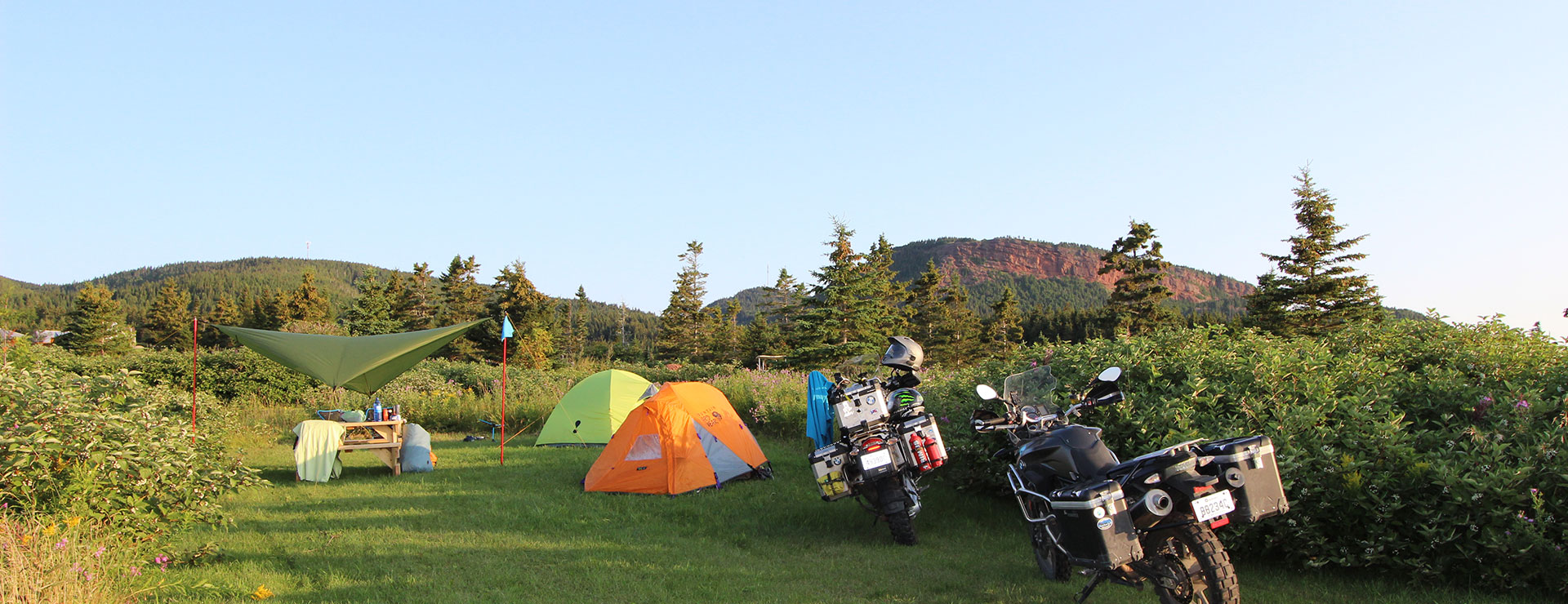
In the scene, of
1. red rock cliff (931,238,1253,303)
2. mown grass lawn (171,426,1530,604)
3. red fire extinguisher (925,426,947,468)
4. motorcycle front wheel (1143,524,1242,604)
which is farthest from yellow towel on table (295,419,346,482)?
red rock cliff (931,238,1253,303)

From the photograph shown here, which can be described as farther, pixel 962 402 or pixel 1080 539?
pixel 962 402

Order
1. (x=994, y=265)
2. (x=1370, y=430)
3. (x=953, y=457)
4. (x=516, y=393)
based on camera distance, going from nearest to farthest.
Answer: (x=1370, y=430) → (x=953, y=457) → (x=516, y=393) → (x=994, y=265)

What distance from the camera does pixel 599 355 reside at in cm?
4803

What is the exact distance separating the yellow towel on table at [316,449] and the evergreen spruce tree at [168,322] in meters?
59.6

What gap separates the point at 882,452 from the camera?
5625mm

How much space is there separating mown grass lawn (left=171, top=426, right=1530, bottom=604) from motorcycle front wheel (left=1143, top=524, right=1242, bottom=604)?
3.02 feet

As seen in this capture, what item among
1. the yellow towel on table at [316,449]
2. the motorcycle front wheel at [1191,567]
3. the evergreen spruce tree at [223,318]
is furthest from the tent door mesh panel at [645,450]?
the evergreen spruce tree at [223,318]

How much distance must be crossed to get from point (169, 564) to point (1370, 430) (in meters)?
7.37

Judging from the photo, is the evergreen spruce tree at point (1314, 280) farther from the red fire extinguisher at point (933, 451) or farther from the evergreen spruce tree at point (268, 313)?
the evergreen spruce tree at point (268, 313)

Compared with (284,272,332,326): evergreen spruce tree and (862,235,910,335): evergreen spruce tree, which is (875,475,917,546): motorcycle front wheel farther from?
(284,272,332,326): evergreen spruce tree

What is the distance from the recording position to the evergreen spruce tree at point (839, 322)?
25312mm

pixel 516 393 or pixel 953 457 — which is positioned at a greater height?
pixel 516 393

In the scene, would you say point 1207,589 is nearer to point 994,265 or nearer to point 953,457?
point 953,457

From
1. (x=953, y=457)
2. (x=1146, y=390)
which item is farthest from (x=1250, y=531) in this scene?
(x=953, y=457)
